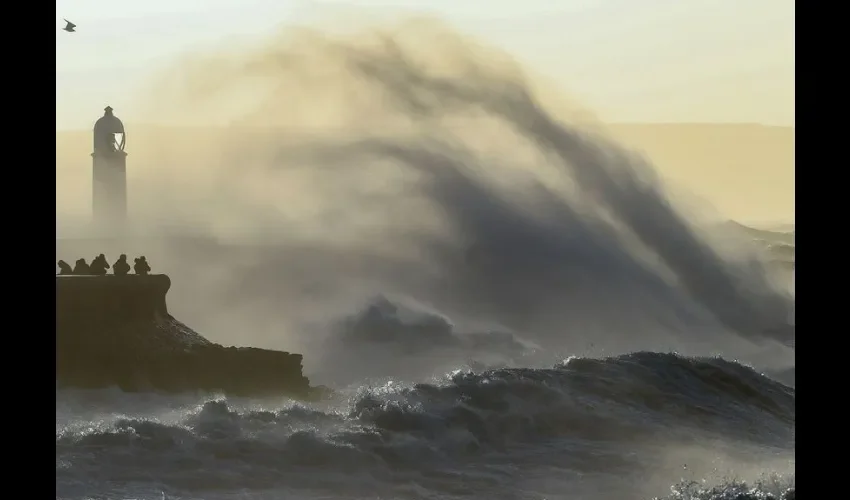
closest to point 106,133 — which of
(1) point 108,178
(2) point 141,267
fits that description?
(1) point 108,178

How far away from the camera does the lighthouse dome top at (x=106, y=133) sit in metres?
32.7

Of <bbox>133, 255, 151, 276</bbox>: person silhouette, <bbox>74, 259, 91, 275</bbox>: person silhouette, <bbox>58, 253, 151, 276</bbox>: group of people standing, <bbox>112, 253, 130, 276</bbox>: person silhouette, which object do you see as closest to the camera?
<bbox>112, 253, 130, 276</bbox>: person silhouette

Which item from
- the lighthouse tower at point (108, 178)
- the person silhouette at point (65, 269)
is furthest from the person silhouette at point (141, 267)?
the lighthouse tower at point (108, 178)

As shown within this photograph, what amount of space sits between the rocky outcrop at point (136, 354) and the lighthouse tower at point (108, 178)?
1046cm

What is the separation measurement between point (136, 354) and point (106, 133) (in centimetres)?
1242

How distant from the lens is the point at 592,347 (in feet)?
131

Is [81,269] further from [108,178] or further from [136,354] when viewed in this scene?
[108,178]

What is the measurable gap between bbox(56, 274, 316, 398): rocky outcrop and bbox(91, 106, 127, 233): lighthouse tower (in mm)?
10465

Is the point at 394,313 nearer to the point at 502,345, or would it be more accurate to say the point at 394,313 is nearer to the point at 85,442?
the point at 502,345

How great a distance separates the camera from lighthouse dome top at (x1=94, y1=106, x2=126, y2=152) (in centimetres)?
3272

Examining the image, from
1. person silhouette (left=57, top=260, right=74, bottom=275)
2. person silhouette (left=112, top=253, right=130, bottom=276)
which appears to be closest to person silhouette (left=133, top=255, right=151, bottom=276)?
person silhouette (left=112, top=253, right=130, bottom=276)

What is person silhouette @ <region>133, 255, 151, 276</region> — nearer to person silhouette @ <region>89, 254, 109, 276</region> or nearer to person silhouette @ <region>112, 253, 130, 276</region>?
person silhouette @ <region>112, 253, 130, 276</region>
